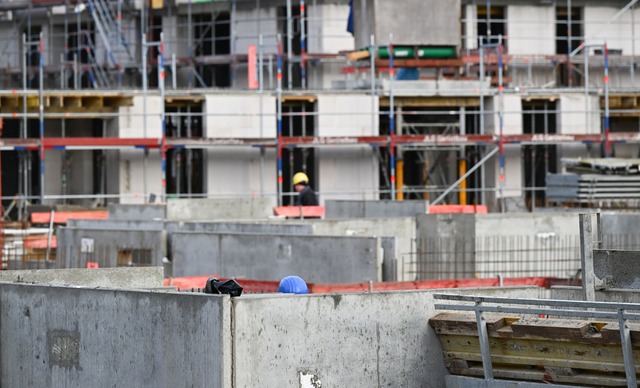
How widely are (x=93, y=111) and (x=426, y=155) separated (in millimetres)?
9028

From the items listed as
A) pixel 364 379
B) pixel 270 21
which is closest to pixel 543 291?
pixel 364 379

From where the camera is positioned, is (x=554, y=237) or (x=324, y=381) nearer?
(x=324, y=381)

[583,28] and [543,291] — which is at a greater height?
[583,28]

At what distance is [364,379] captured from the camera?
9.86 metres

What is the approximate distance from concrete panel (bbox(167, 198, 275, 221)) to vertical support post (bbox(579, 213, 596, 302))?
18014mm

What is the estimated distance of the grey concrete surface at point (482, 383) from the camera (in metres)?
9.41

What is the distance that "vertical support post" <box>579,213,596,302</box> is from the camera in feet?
34.4

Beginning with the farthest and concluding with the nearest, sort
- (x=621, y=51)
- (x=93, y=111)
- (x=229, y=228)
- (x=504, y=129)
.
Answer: (x=621, y=51), (x=504, y=129), (x=93, y=111), (x=229, y=228)

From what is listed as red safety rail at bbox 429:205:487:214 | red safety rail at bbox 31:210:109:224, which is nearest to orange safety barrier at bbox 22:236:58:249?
red safety rail at bbox 31:210:109:224

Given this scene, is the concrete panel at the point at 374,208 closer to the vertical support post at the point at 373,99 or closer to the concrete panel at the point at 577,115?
the vertical support post at the point at 373,99

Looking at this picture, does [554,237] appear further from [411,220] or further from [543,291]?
[543,291]

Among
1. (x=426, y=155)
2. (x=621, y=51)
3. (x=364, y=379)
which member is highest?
(x=621, y=51)

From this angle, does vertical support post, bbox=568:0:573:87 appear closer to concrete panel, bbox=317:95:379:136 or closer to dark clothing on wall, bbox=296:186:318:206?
concrete panel, bbox=317:95:379:136

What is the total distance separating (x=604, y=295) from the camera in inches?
444
